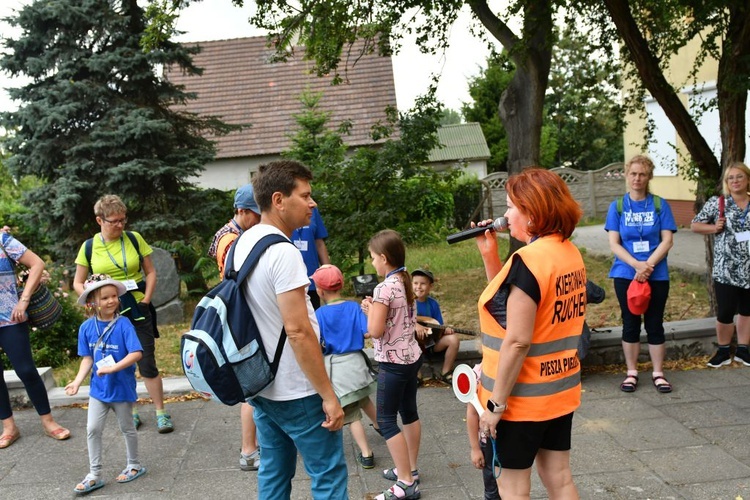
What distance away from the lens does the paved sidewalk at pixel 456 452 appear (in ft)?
13.4

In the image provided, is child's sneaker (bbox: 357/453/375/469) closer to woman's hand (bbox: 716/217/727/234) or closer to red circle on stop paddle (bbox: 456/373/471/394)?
red circle on stop paddle (bbox: 456/373/471/394)

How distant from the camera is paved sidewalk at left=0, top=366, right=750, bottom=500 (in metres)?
4.07

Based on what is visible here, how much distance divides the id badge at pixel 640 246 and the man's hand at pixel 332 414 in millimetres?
3667

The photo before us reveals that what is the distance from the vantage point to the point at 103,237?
16.9 ft

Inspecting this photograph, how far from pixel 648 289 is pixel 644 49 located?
2.63 m


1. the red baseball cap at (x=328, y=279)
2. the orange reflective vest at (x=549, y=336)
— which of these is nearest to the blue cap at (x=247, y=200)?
the red baseball cap at (x=328, y=279)

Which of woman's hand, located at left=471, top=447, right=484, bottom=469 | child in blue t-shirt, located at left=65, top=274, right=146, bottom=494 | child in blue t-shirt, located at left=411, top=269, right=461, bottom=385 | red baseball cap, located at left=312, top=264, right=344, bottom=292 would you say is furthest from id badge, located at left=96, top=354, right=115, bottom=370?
woman's hand, located at left=471, top=447, right=484, bottom=469

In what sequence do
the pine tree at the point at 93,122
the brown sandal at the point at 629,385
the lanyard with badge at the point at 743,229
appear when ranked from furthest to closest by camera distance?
the pine tree at the point at 93,122 → the lanyard with badge at the point at 743,229 → the brown sandal at the point at 629,385

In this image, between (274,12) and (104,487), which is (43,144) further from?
(104,487)

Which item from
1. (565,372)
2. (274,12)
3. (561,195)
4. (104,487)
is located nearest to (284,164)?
(561,195)

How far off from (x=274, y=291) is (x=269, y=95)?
22.7 m

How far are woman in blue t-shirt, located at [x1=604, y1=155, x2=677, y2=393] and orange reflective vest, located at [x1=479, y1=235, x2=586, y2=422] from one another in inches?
118

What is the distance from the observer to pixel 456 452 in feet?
15.1

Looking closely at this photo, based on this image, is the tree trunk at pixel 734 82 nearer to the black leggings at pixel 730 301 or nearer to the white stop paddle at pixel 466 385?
the black leggings at pixel 730 301
